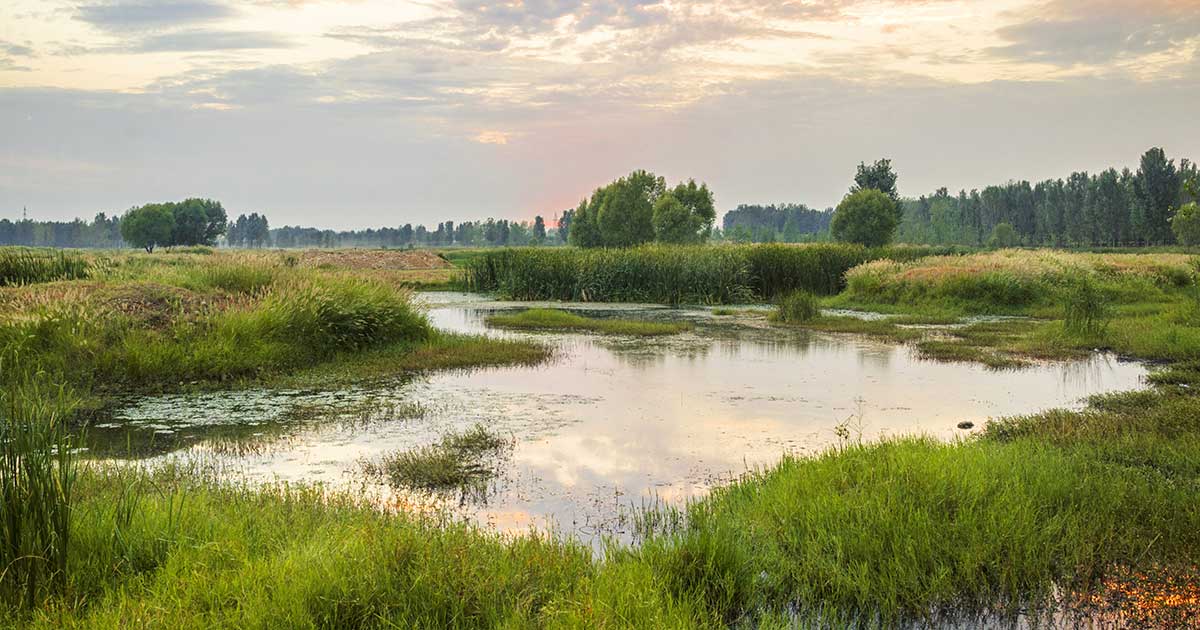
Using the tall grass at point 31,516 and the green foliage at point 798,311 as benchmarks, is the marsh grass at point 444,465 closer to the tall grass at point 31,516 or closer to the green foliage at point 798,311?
the tall grass at point 31,516

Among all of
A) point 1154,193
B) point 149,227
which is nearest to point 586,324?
point 1154,193

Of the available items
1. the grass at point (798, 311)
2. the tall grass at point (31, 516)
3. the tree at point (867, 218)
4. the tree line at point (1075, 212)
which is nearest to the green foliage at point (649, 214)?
the tree at point (867, 218)

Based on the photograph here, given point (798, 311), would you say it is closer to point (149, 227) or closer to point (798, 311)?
point (798, 311)

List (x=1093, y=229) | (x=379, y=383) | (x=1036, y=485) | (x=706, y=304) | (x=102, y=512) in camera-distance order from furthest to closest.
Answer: (x=1093, y=229) < (x=706, y=304) < (x=379, y=383) < (x=1036, y=485) < (x=102, y=512)

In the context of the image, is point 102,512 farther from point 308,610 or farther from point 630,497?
point 630,497

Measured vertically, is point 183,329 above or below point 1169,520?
above

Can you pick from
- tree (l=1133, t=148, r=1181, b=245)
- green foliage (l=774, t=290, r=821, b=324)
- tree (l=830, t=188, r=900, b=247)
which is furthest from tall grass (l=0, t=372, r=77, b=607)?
tree (l=1133, t=148, r=1181, b=245)

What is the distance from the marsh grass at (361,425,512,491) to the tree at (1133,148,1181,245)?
3980 inches

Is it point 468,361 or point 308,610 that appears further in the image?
point 468,361

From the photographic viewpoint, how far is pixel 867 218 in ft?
242

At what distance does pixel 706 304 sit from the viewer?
3241 cm

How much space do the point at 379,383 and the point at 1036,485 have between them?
33.1 ft

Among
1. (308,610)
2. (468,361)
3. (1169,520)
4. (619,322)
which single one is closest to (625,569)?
(308,610)

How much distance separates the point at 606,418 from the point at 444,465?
324 cm
